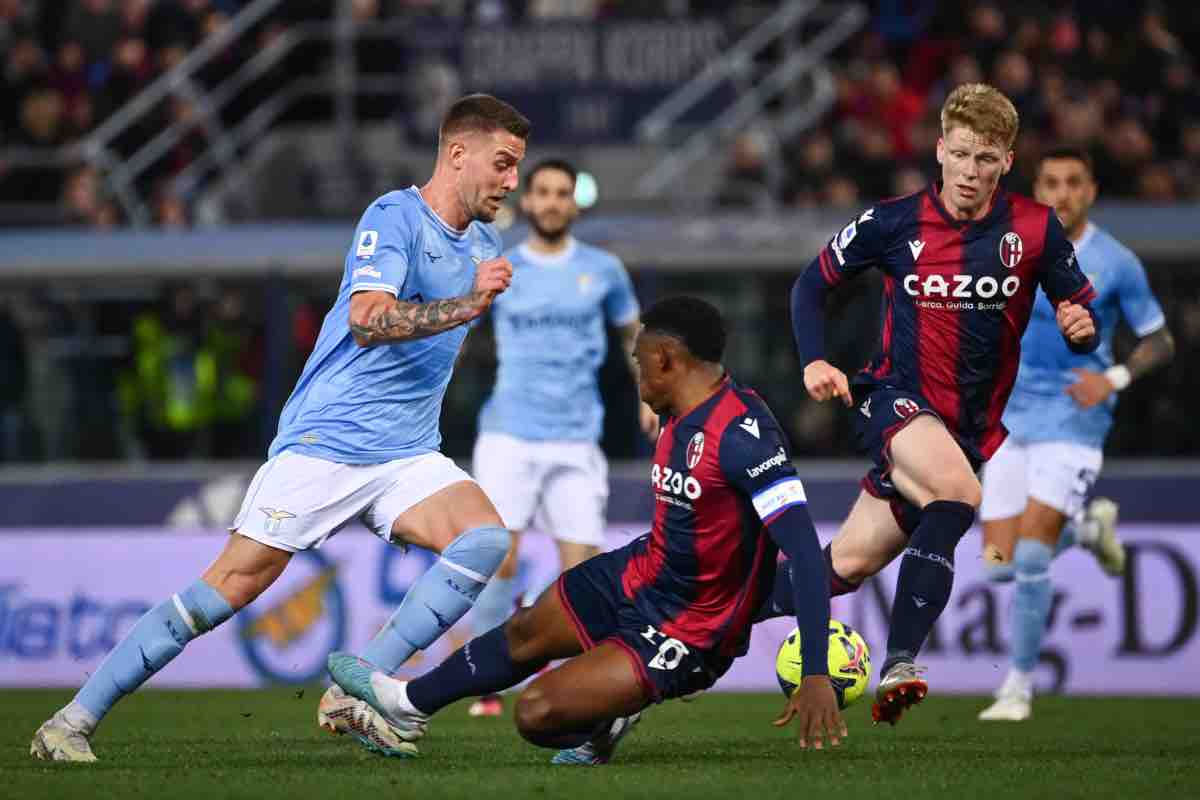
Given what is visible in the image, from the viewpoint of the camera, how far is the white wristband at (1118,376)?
32.4ft

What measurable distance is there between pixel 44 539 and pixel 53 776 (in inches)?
276

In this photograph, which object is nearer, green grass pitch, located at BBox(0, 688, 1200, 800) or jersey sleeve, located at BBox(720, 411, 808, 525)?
green grass pitch, located at BBox(0, 688, 1200, 800)

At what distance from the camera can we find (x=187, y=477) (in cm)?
1432

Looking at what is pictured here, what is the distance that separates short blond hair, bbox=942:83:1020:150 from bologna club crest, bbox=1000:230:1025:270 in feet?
1.17

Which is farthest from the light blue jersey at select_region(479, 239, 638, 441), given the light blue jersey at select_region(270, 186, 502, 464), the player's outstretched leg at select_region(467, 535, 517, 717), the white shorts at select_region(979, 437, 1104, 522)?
the light blue jersey at select_region(270, 186, 502, 464)

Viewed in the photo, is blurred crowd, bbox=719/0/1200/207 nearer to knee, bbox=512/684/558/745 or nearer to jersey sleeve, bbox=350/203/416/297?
jersey sleeve, bbox=350/203/416/297

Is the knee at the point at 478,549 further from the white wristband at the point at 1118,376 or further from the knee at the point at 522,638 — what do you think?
the white wristband at the point at 1118,376

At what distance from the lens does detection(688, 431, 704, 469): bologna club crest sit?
691 centimetres

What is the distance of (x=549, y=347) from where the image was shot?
11039 mm

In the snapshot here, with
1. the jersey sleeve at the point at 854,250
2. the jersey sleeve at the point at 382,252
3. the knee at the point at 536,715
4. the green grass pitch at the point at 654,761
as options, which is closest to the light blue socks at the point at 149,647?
the green grass pitch at the point at 654,761

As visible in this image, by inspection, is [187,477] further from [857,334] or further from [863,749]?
[863,749]

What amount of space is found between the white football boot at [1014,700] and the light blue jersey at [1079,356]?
1.26m

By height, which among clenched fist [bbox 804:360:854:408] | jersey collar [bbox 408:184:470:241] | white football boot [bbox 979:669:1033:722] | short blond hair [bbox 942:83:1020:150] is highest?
short blond hair [bbox 942:83:1020:150]

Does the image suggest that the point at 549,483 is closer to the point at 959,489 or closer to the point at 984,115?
the point at 959,489
